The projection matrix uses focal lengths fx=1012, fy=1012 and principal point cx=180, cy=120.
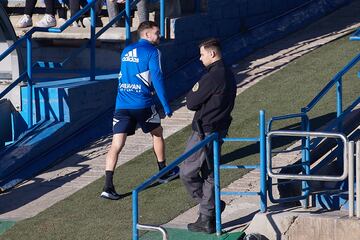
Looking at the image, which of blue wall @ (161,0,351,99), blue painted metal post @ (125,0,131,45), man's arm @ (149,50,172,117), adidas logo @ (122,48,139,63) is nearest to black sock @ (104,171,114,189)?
man's arm @ (149,50,172,117)

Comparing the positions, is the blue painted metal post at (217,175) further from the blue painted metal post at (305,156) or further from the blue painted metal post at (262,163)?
the blue painted metal post at (305,156)

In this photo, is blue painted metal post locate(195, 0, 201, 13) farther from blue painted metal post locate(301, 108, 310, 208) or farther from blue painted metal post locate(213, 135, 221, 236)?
blue painted metal post locate(213, 135, 221, 236)

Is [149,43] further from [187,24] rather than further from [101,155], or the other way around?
[187,24]

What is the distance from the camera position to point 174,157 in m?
11.1

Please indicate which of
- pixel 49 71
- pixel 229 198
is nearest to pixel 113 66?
pixel 49 71

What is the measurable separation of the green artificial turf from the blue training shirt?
2.94 feet

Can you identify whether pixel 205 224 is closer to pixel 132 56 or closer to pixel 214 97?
pixel 214 97

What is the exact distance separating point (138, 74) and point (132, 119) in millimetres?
453

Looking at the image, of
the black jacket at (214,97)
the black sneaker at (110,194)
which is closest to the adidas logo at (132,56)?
the black sneaker at (110,194)

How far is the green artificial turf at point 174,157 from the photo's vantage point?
9297 millimetres

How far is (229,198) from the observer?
9.54 metres

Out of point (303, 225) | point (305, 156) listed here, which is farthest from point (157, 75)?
point (303, 225)

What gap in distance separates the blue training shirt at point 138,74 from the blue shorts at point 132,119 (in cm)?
5

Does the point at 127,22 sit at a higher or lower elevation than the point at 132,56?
lower
